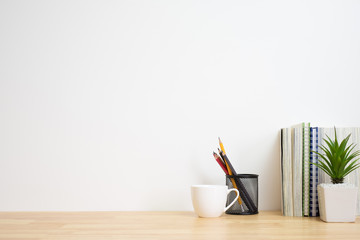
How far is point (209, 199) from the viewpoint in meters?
1.08

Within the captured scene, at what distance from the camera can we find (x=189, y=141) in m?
1.27

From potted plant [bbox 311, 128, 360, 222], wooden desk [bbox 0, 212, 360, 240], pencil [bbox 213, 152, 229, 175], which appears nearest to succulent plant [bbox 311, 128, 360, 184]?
potted plant [bbox 311, 128, 360, 222]

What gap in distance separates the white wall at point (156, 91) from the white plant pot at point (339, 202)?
244mm

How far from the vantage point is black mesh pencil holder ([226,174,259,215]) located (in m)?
1.14

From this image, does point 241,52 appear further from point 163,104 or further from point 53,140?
point 53,140

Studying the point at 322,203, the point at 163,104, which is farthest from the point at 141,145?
the point at 322,203

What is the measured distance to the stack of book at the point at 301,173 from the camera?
3.68 ft

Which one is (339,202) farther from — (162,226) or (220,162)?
(162,226)

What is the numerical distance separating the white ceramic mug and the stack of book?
0.62 feet

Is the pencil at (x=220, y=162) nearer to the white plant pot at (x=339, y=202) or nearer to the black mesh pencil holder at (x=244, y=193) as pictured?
the black mesh pencil holder at (x=244, y=193)

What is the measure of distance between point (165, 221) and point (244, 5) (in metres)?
0.73

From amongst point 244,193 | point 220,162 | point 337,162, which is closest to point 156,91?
point 220,162

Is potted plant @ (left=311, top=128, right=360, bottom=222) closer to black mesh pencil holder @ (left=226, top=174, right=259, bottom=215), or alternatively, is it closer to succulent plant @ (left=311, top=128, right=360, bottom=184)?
succulent plant @ (left=311, top=128, right=360, bottom=184)

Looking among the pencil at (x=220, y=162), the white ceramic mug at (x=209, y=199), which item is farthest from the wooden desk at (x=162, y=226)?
the pencil at (x=220, y=162)
